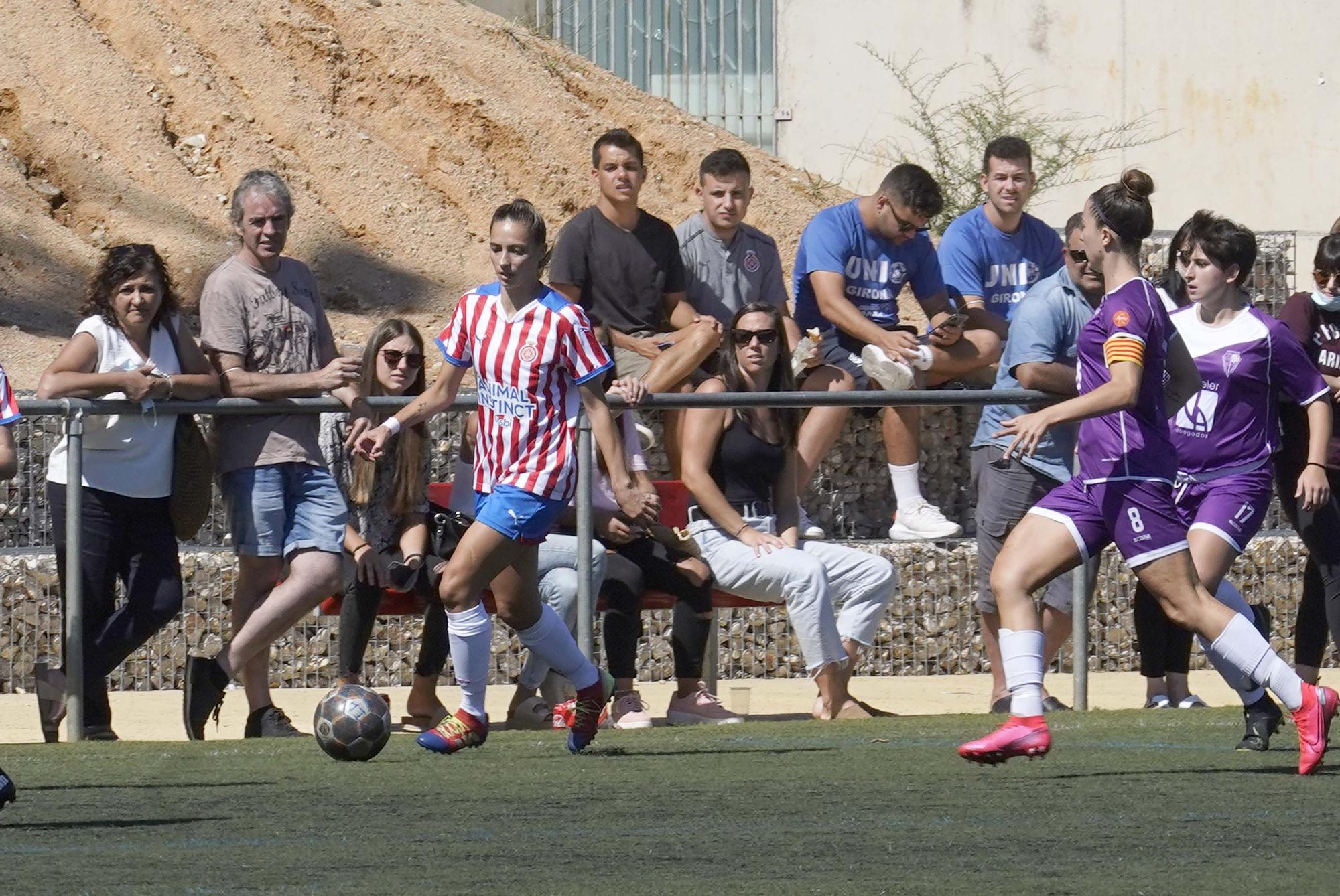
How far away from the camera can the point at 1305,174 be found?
74.5 feet

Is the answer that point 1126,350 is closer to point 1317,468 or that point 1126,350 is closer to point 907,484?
point 1317,468

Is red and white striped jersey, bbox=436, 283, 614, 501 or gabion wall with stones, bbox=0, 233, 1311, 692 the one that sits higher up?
red and white striped jersey, bbox=436, 283, 614, 501

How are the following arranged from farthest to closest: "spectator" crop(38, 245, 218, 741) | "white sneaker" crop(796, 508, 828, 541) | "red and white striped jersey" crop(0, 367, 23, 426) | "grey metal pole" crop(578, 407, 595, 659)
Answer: "white sneaker" crop(796, 508, 828, 541)
"grey metal pole" crop(578, 407, 595, 659)
"spectator" crop(38, 245, 218, 741)
"red and white striped jersey" crop(0, 367, 23, 426)

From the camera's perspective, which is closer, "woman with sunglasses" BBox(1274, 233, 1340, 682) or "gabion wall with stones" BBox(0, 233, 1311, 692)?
"woman with sunglasses" BBox(1274, 233, 1340, 682)

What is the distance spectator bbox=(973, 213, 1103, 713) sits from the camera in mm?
8828

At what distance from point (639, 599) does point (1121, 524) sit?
2.54 metres

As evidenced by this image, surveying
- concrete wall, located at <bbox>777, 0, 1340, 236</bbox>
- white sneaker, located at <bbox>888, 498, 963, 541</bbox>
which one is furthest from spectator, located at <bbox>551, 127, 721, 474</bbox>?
concrete wall, located at <bbox>777, 0, 1340, 236</bbox>

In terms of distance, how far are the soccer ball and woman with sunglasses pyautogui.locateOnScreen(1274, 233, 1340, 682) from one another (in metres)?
3.60

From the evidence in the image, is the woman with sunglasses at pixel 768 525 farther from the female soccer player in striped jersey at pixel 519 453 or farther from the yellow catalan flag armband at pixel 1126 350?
the yellow catalan flag armband at pixel 1126 350

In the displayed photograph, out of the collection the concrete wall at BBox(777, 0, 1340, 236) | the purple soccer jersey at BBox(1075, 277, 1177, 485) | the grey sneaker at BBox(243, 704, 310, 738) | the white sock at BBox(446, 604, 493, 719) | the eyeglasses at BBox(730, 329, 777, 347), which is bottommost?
the grey sneaker at BBox(243, 704, 310, 738)

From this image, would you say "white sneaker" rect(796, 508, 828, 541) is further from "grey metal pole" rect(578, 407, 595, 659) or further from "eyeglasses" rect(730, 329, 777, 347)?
"grey metal pole" rect(578, 407, 595, 659)

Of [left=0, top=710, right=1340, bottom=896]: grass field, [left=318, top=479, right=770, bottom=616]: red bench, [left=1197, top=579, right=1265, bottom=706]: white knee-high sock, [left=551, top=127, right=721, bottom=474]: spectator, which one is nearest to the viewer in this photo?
[left=0, top=710, right=1340, bottom=896]: grass field

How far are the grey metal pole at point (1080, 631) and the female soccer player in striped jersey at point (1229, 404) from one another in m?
1.15

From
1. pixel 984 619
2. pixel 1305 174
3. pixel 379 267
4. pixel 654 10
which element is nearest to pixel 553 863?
pixel 984 619
